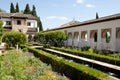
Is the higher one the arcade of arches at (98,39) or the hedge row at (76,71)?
the arcade of arches at (98,39)

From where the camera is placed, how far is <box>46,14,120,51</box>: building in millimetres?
23208

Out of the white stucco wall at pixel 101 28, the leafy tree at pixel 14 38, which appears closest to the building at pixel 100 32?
the white stucco wall at pixel 101 28

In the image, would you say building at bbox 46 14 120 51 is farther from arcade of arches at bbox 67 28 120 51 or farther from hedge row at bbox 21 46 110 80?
hedge row at bbox 21 46 110 80

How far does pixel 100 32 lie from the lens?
26562mm

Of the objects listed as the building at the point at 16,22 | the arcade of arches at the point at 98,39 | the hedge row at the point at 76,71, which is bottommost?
the hedge row at the point at 76,71

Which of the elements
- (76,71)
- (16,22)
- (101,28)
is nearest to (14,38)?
(101,28)

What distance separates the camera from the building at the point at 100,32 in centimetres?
2321

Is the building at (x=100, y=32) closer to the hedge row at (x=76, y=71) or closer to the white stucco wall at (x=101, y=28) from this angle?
the white stucco wall at (x=101, y=28)

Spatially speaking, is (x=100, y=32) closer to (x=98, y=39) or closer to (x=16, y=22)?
(x=98, y=39)

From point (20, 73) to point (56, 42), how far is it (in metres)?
23.5

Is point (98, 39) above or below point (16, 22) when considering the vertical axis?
below

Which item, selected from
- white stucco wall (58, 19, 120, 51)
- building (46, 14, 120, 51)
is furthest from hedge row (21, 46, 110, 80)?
building (46, 14, 120, 51)

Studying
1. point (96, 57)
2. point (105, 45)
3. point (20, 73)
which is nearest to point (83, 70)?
point (20, 73)

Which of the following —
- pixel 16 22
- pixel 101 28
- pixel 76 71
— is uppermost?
pixel 16 22
